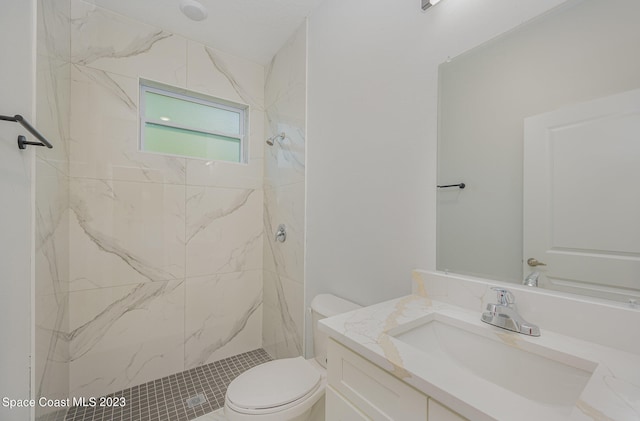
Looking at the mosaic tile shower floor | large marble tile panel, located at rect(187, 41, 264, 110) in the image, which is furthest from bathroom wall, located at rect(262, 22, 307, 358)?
the mosaic tile shower floor

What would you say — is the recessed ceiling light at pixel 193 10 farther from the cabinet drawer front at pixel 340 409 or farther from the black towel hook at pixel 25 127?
the cabinet drawer front at pixel 340 409

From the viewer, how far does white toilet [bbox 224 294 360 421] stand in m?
1.02

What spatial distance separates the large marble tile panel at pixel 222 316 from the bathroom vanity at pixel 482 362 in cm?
→ 157

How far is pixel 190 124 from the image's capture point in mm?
2113

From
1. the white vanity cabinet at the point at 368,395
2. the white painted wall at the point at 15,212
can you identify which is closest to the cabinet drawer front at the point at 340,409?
the white vanity cabinet at the point at 368,395

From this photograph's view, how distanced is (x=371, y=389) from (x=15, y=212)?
1.36m

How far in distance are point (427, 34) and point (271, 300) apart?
2060mm

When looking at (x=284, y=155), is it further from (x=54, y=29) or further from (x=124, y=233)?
(x=54, y=29)

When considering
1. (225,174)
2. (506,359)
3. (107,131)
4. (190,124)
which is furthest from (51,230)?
(506,359)

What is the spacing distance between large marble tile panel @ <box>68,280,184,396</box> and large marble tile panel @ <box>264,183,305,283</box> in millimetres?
738

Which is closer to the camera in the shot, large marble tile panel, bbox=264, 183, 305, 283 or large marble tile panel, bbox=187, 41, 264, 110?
large marble tile panel, bbox=264, 183, 305, 283

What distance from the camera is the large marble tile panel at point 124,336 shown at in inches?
64.7

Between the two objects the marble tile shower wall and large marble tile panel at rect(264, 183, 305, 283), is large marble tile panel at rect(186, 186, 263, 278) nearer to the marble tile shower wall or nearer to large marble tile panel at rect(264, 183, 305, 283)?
the marble tile shower wall

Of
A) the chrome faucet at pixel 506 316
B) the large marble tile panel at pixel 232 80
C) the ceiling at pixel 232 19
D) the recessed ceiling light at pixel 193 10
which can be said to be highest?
the ceiling at pixel 232 19
